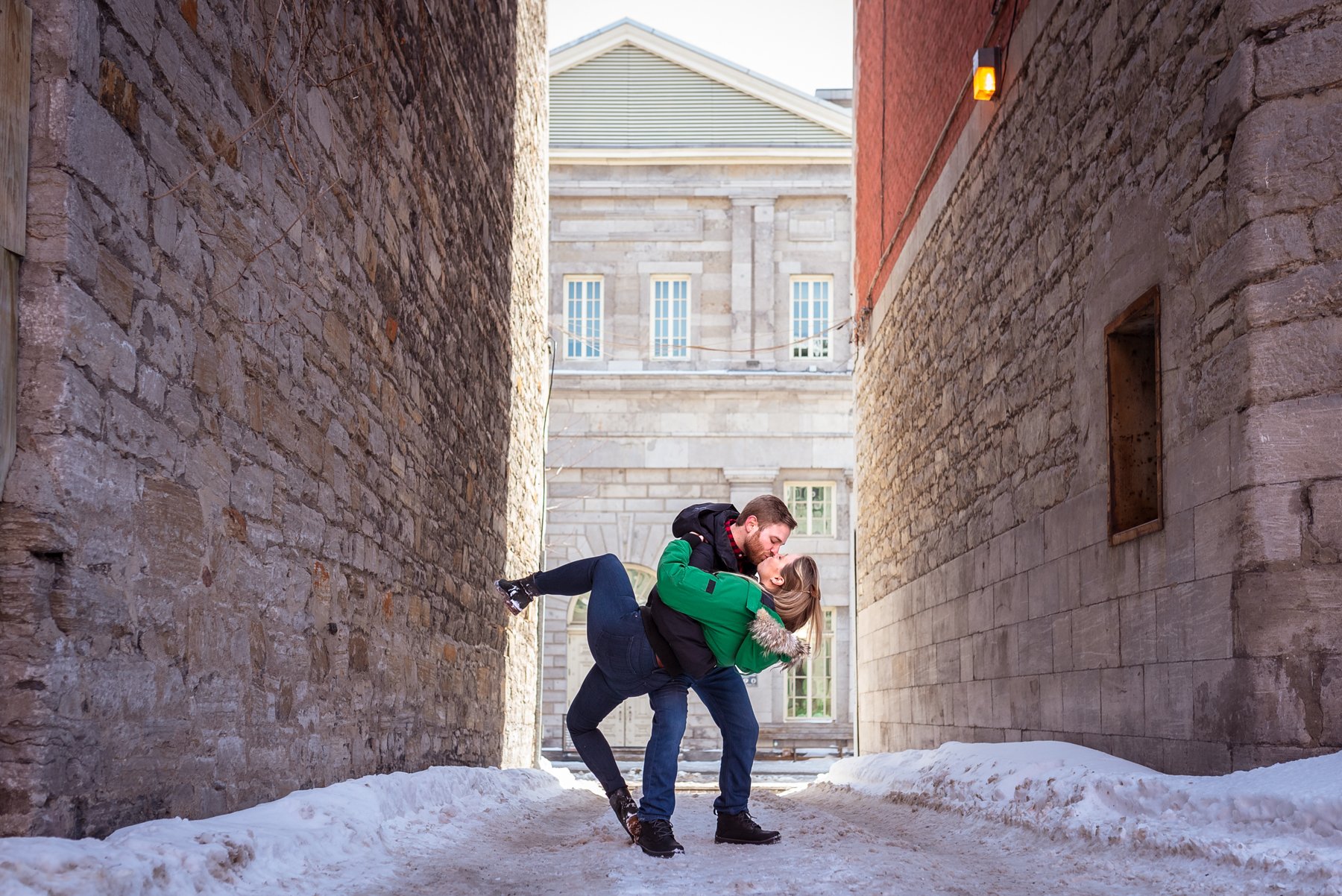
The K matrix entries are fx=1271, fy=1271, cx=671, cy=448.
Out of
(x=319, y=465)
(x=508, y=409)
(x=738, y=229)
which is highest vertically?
(x=738, y=229)

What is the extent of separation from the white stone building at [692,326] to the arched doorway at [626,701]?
0.05 metres

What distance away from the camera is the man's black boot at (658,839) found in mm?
4730

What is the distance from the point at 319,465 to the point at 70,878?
2837 mm

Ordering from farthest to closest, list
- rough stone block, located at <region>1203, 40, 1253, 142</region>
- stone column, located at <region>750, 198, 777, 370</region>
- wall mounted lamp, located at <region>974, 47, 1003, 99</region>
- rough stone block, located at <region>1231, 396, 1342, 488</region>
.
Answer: stone column, located at <region>750, 198, 777, 370</region>, wall mounted lamp, located at <region>974, 47, 1003, 99</region>, rough stone block, located at <region>1203, 40, 1253, 142</region>, rough stone block, located at <region>1231, 396, 1342, 488</region>

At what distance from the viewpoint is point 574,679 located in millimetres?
24125

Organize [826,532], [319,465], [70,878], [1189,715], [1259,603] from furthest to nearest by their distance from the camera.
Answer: [826,532], [319,465], [1189,715], [1259,603], [70,878]

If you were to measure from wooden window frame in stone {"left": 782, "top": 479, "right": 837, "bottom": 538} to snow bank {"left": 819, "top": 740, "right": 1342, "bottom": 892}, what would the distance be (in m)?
16.4

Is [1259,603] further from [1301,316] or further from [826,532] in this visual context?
[826,532]

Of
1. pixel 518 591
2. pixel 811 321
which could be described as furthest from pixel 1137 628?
pixel 811 321

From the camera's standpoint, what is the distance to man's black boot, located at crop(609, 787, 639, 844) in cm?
502

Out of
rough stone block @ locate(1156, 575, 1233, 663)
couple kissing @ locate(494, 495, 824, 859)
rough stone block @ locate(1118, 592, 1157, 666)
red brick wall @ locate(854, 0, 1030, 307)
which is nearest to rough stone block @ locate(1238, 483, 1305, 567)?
rough stone block @ locate(1156, 575, 1233, 663)

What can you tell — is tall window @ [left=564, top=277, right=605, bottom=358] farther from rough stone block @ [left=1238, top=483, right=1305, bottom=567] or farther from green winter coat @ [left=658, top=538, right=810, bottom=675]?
rough stone block @ [left=1238, top=483, right=1305, bottom=567]

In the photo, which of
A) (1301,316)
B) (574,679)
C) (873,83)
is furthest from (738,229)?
(1301,316)

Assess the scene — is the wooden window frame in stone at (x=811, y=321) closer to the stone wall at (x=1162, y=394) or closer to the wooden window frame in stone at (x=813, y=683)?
the wooden window frame in stone at (x=813, y=683)
